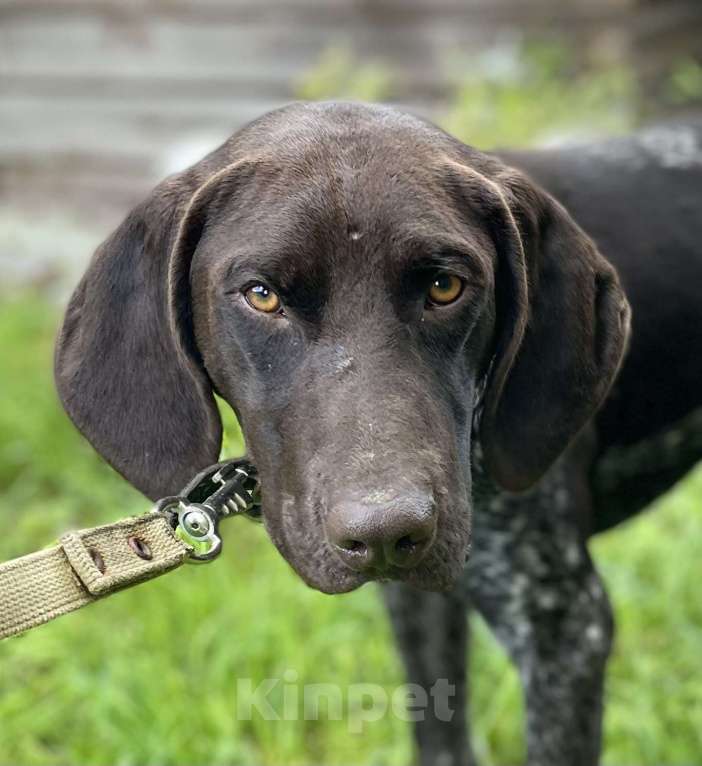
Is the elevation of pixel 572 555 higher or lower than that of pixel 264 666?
higher

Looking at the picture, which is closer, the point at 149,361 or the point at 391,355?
the point at 391,355

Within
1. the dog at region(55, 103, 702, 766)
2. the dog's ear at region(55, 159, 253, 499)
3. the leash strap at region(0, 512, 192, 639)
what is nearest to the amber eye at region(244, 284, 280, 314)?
the dog at region(55, 103, 702, 766)

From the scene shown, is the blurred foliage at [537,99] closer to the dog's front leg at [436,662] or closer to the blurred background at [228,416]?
the blurred background at [228,416]

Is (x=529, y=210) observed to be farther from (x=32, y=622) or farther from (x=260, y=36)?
(x=260, y=36)

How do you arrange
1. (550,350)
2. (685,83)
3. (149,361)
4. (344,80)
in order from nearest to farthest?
(149,361) < (550,350) < (344,80) < (685,83)

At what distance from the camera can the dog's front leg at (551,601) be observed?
117 inches

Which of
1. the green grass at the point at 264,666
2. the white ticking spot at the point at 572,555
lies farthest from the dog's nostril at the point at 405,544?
the green grass at the point at 264,666

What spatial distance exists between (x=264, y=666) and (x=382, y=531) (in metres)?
2.27

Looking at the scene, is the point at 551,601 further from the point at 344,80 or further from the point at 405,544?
the point at 344,80

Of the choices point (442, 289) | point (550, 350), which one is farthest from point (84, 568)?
point (550, 350)

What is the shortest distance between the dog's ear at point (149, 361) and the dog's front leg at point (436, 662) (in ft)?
4.04

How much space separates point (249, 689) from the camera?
4.00m

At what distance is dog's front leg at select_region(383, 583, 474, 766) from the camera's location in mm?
3631

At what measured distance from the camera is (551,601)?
2.99 meters
